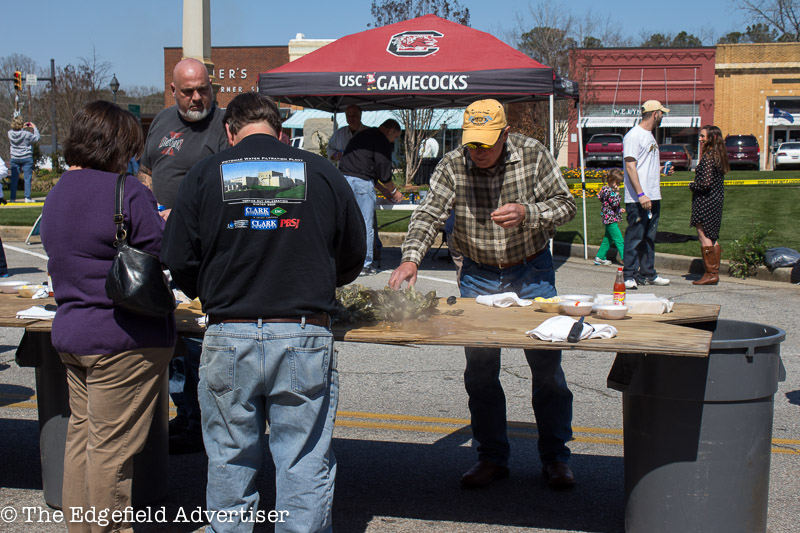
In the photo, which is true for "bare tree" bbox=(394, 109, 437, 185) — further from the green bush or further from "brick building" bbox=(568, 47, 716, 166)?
"brick building" bbox=(568, 47, 716, 166)

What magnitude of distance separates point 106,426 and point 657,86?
53.3 meters

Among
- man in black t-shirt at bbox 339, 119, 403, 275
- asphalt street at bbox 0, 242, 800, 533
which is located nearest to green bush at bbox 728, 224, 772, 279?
asphalt street at bbox 0, 242, 800, 533

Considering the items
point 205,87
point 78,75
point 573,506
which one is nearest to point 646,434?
point 573,506

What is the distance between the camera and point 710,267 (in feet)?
35.5

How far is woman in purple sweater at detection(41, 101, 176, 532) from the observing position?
3.33 meters

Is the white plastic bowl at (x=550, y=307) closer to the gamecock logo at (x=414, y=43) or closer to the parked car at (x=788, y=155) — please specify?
the gamecock logo at (x=414, y=43)

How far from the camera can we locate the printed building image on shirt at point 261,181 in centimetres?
303

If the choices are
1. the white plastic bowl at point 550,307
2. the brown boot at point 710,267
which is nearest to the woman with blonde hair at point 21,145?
the brown boot at point 710,267

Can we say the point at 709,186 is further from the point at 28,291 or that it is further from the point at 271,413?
the point at 271,413

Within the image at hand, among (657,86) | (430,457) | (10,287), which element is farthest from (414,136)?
(657,86)

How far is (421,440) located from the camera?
5.21 metres

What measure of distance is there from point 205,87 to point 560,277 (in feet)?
24.4

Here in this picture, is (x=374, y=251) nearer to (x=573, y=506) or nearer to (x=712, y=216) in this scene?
(x=712, y=216)

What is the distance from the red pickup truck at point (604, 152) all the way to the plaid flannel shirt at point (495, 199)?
3813 centimetres
